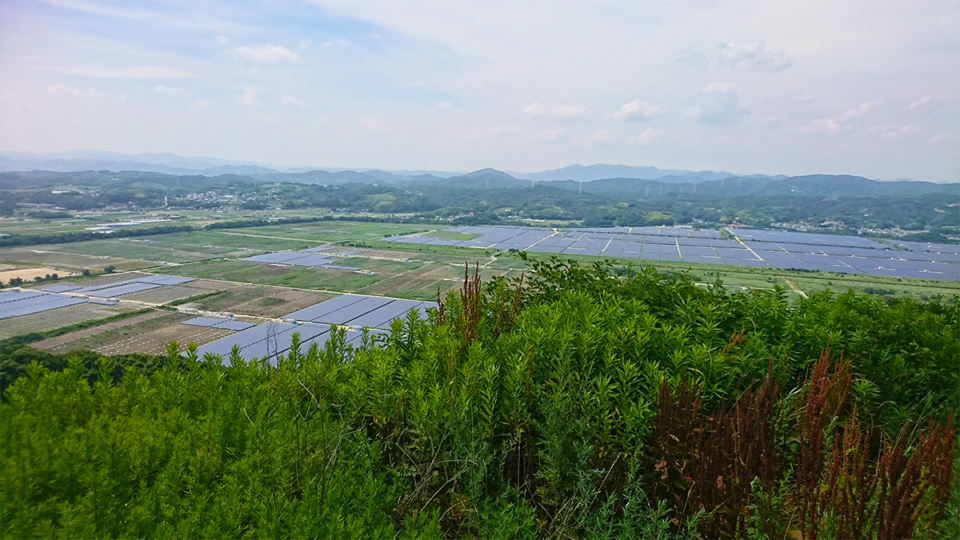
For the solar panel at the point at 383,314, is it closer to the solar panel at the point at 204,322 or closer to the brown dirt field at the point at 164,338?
the brown dirt field at the point at 164,338

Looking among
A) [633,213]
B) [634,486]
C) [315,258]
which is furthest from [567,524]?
[633,213]

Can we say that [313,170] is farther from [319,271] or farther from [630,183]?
[319,271]

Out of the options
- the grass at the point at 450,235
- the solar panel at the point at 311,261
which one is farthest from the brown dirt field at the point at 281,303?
the grass at the point at 450,235

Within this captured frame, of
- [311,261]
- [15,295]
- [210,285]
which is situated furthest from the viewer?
[311,261]

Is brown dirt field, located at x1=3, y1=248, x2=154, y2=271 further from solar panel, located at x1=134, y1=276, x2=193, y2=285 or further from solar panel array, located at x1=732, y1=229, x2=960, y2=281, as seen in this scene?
solar panel array, located at x1=732, y1=229, x2=960, y2=281

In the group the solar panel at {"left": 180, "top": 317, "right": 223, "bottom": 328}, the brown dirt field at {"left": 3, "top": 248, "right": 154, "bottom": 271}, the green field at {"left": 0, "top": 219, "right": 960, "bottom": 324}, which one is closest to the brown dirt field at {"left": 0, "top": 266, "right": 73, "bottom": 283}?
the green field at {"left": 0, "top": 219, "right": 960, "bottom": 324}

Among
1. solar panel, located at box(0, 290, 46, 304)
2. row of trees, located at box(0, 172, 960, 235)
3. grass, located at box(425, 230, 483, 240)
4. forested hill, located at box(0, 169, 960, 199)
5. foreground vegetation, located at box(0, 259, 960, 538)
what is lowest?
solar panel, located at box(0, 290, 46, 304)

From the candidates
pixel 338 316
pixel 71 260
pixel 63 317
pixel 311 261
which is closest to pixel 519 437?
pixel 338 316
